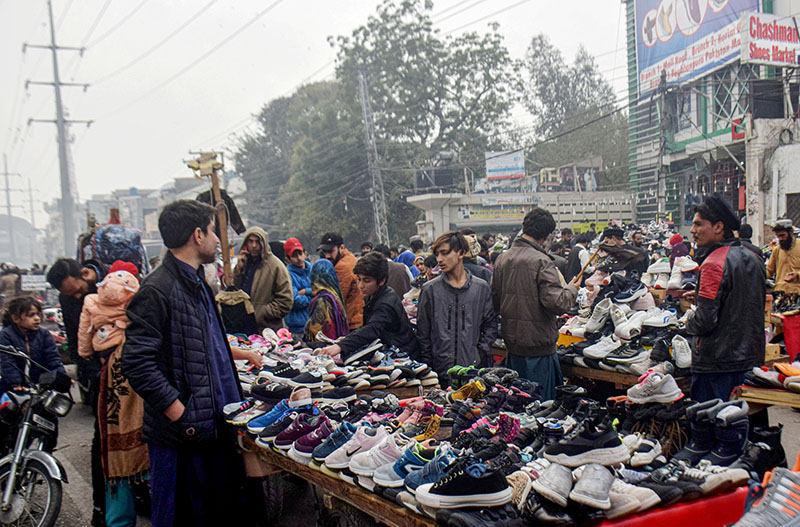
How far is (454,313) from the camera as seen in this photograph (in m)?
4.25

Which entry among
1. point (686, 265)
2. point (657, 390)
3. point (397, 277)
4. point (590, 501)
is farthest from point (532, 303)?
point (397, 277)

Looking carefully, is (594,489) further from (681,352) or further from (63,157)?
(63,157)

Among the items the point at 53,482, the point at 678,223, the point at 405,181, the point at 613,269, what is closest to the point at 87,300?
the point at 53,482

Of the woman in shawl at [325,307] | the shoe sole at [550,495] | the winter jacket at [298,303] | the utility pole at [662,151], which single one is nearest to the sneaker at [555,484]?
the shoe sole at [550,495]

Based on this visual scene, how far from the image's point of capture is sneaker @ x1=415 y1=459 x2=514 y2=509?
6.37 ft

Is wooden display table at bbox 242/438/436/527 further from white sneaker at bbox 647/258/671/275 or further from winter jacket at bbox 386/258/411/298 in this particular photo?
white sneaker at bbox 647/258/671/275

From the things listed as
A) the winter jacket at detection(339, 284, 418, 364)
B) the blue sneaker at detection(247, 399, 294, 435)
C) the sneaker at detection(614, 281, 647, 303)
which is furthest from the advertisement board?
the blue sneaker at detection(247, 399, 294, 435)

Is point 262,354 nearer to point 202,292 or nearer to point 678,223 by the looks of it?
point 202,292

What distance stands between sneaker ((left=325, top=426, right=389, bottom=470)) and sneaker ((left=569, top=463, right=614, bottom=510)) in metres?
1.02

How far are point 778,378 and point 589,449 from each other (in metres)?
1.69

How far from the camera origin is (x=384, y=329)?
437 cm

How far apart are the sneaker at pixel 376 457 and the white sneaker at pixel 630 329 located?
2580 millimetres

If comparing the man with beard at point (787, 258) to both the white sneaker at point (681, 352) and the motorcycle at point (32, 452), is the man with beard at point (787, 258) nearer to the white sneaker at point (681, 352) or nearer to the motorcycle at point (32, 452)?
the white sneaker at point (681, 352)

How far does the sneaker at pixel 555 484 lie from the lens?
6.45ft
